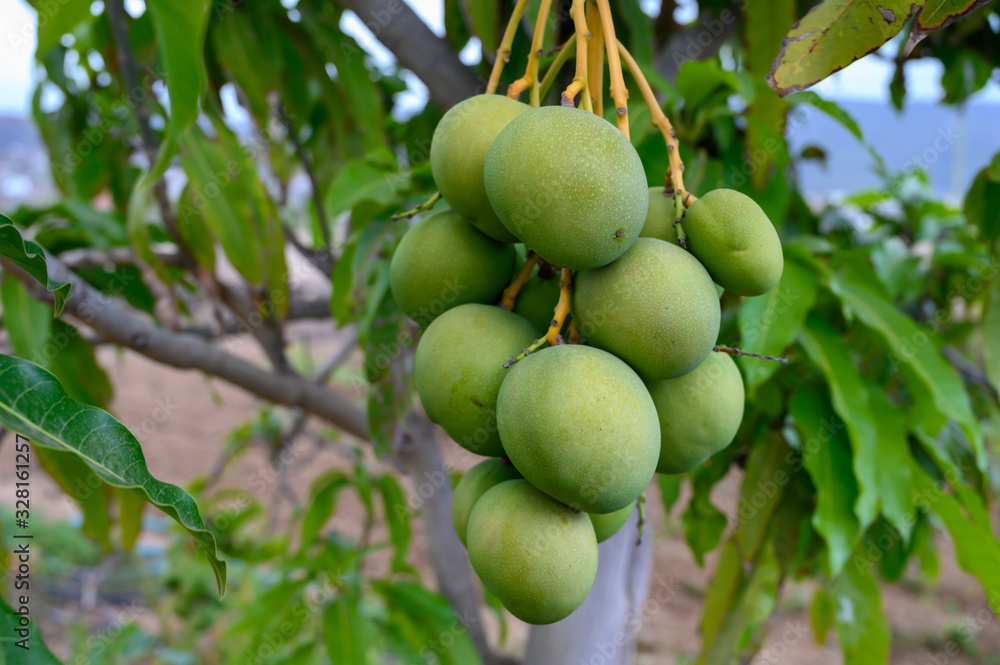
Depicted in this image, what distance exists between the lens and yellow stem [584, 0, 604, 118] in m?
0.50

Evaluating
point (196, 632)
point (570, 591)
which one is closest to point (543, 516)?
point (570, 591)

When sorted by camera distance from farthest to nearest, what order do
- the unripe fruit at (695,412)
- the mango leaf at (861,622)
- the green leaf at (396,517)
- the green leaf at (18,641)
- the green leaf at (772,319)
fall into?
1. the green leaf at (396,517)
2. the mango leaf at (861,622)
3. the green leaf at (772,319)
4. the unripe fruit at (695,412)
5. the green leaf at (18,641)

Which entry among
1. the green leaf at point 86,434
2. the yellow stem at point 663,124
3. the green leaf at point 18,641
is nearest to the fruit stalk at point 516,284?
the yellow stem at point 663,124

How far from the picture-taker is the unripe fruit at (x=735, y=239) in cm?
47

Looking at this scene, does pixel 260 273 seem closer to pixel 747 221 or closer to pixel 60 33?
pixel 60 33

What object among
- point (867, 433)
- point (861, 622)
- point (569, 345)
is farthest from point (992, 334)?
point (569, 345)

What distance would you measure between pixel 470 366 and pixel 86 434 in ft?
0.84

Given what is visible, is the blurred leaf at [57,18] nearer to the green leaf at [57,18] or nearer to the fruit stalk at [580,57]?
the green leaf at [57,18]

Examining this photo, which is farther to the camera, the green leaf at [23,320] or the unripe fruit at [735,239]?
the green leaf at [23,320]

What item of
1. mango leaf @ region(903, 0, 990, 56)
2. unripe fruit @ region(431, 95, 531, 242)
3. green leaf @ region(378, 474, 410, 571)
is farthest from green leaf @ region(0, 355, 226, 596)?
green leaf @ region(378, 474, 410, 571)

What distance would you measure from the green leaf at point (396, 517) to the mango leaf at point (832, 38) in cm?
141

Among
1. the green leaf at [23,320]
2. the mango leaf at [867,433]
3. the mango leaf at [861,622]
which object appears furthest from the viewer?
the green leaf at [23,320]

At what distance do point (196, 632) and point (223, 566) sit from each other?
10.0 feet

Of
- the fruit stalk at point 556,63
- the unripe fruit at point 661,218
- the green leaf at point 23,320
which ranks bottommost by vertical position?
the green leaf at point 23,320
